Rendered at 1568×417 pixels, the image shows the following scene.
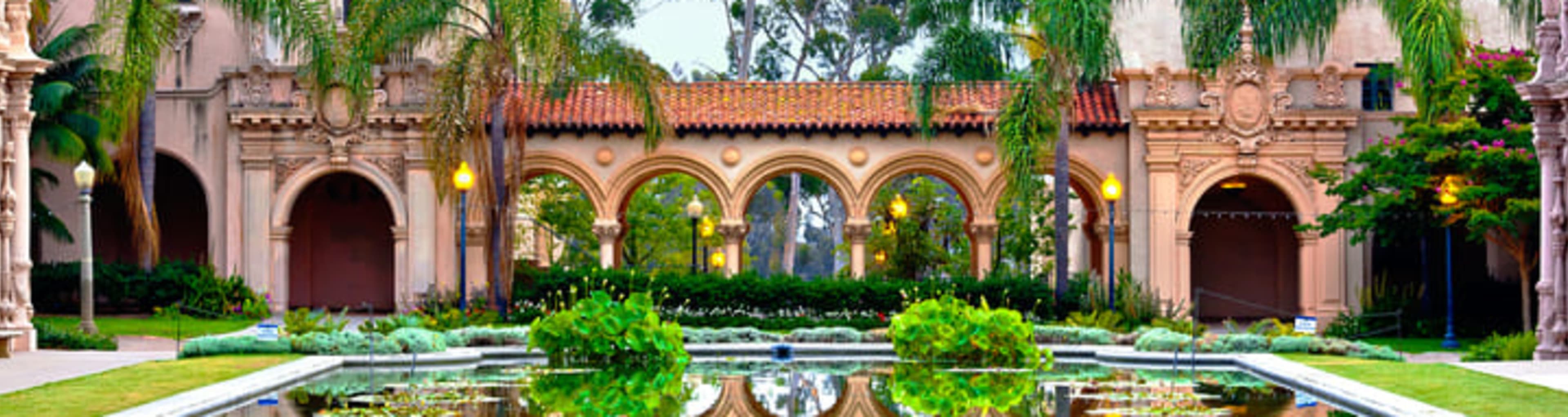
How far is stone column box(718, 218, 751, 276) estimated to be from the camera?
33.2 metres

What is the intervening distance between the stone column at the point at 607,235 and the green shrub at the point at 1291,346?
14.2 metres

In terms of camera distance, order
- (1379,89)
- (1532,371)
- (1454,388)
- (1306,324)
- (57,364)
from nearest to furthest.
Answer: (1454,388) < (1532,371) < (57,364) < (1306,324) < (1379,89)

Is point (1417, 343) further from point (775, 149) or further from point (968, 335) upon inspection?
point (775, 149)

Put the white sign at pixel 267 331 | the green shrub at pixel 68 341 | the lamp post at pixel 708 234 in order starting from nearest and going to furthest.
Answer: the white sign at pixel 267 331, the green shrub at pixel 68 341, the lamp post at pixel 708 234

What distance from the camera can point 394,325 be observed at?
22.4 m

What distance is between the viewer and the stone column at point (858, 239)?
32.9 meters

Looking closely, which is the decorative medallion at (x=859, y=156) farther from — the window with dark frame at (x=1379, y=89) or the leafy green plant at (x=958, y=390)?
the leafy green plant at (x=958, y=390)

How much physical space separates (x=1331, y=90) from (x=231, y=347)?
19039 mm

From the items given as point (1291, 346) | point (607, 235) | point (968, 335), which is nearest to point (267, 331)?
point (968, 335)

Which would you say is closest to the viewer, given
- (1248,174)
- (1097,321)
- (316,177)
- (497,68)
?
(1097,321)

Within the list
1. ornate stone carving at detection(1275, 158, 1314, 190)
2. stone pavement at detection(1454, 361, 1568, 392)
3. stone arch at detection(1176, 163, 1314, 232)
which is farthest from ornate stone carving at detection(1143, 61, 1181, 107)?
stone pavement at detection(1454, 361, 1568, 392)

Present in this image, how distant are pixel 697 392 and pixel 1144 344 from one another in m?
7.24

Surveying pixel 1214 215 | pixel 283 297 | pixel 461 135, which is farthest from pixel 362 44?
pixel 1214 215

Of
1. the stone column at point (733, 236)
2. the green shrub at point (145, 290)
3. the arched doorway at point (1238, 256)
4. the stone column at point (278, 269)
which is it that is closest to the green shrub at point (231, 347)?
the green shrub at point (145, 290)
